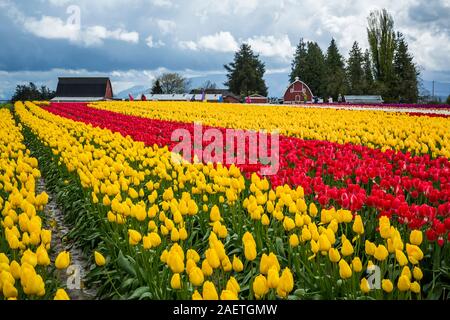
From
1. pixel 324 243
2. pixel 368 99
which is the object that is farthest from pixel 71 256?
pixel 368 99

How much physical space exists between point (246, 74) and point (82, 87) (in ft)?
100

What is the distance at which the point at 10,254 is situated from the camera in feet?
15.7

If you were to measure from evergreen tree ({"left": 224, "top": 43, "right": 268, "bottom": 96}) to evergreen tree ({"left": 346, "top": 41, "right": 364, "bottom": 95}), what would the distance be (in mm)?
16246

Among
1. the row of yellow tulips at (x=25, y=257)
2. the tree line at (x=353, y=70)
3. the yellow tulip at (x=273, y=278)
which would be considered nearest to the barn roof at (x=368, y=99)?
the tree line at (x=353, y=70)

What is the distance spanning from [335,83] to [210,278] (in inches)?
2689

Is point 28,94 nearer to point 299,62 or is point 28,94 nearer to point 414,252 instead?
point 299,62

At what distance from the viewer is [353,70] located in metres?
75.5

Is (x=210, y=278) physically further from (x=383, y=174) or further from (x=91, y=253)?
→ (x=383, y=174)

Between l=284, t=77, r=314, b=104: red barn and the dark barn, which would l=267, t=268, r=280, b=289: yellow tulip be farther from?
the dark barn

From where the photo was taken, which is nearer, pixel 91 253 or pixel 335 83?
pixel 91 253

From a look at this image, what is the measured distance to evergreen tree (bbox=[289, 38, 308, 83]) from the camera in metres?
80.3

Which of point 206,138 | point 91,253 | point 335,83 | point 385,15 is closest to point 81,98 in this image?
point 335,83

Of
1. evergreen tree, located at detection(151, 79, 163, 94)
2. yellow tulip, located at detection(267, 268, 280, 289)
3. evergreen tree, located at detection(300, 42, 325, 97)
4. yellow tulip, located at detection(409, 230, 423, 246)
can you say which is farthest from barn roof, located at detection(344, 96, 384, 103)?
yellow tulip, located at detection(267, 268, 280, 289)
